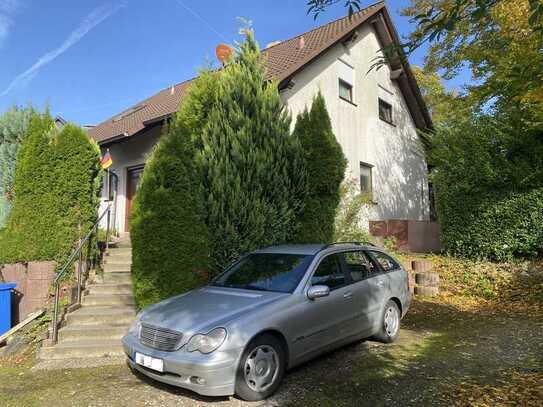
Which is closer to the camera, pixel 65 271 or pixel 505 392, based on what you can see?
pixel 505 392

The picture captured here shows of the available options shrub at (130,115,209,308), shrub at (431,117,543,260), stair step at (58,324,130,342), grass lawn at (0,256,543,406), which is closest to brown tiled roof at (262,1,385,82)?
shrub at (130,115,209,308)

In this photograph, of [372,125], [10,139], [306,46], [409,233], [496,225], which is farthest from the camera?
[372,125]

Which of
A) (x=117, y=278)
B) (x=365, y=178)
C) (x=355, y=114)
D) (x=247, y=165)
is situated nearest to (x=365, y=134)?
(x=355, y=114)

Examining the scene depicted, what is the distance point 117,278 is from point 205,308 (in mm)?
4157

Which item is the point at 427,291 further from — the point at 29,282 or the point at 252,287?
the point at 29,282

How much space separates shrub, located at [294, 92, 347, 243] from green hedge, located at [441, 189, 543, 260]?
420 cm

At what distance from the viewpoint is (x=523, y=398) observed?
170 inches

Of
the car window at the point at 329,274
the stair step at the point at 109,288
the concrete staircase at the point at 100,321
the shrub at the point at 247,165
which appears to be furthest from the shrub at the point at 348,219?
the concrete staircase at the point at 100,321

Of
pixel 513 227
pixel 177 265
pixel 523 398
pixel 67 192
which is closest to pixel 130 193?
pixel 67 192

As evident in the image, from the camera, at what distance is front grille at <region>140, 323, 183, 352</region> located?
4344 mm

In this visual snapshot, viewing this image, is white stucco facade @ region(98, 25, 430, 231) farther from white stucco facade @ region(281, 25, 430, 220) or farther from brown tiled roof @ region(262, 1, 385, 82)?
brown tiled roof @ region(262, 1, 385, 82)

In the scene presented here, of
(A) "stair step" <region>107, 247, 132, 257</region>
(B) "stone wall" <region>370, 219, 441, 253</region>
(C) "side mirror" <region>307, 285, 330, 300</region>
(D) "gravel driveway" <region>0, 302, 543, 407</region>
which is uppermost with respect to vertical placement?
(B) "stone wall" <region>370, 219, 441, 253</region>

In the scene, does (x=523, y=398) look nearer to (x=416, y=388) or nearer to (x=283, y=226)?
(x=416, y=388)

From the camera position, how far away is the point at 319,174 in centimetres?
919
